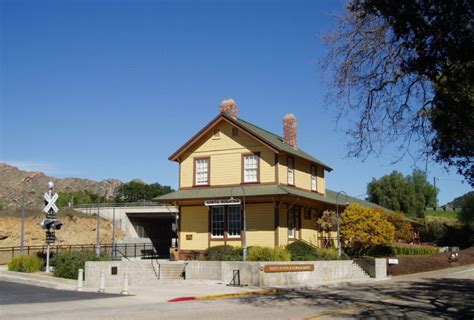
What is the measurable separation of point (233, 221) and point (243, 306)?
16.8m

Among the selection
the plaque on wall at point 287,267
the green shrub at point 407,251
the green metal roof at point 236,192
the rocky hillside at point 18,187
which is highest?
the rocky hillside at point 18,187

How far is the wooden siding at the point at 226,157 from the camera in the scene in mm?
34594

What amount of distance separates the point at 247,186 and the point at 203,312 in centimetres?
1889

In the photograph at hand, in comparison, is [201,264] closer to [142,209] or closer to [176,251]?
A: [176,251]

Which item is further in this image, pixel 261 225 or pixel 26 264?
pixel 261 225

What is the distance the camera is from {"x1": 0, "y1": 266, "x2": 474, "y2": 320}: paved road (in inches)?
605

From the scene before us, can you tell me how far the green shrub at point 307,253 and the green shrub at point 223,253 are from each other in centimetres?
308

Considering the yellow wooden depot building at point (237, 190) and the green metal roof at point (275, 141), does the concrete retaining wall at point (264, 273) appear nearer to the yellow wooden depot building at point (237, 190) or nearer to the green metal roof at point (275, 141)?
the yellow wooden depot building at point (237, 190)

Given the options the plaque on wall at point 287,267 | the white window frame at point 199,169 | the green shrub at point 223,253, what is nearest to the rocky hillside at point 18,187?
the white window frame at point 199,169

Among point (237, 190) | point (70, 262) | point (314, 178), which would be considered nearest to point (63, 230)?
point (237, 190)

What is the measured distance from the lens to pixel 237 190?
3438 cm

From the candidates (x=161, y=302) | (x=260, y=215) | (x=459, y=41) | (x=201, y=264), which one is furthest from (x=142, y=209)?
(x=459, y=41)

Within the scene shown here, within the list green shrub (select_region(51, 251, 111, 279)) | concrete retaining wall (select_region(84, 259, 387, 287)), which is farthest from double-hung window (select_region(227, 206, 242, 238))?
green shrub (select_region(51, 251, 111, 279))

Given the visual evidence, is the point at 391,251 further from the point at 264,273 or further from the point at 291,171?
the point at 264,273
